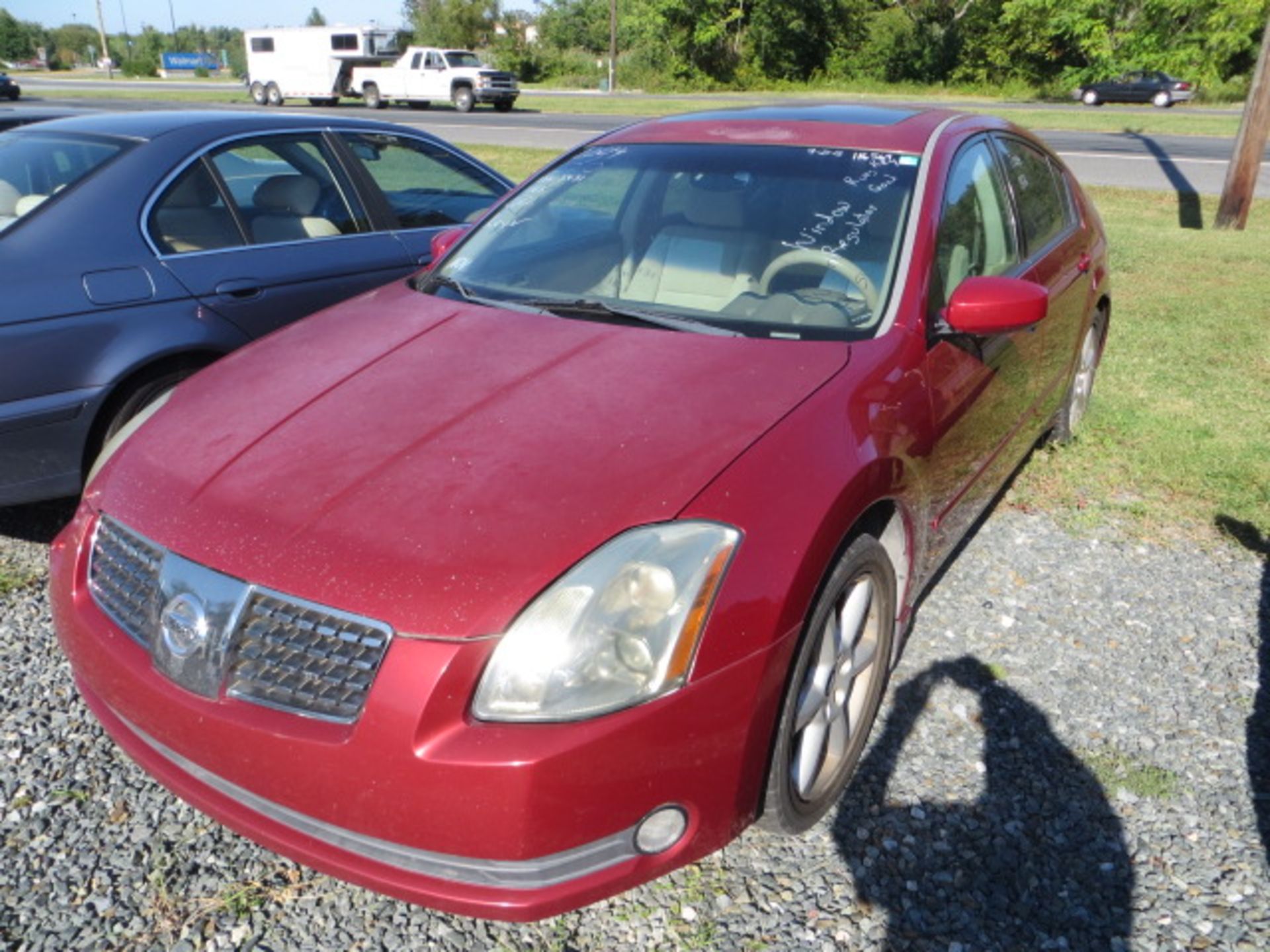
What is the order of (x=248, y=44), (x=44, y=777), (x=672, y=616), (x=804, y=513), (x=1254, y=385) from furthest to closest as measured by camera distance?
(x=248, y=44), (x=1254, y=385), (x=44, y=777), (x=804, y=513), (x=672, y=616)

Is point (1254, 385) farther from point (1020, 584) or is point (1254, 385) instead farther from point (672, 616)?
point (672, 616)

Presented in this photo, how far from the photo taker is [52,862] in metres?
2.40

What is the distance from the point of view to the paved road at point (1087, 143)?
50.0 feet

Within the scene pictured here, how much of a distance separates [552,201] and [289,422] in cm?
154

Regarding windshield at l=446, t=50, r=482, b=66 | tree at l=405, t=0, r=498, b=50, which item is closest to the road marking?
windshield at l=446, t=50, r=482, b=66

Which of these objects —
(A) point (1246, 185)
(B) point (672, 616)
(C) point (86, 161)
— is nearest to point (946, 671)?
(B) point (672, 616)

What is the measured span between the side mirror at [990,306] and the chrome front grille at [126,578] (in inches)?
81.2

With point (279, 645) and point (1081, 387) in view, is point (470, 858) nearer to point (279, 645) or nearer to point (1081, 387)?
point (279, 645)

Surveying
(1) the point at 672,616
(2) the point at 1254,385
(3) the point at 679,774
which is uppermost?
(1) the point at 672,616

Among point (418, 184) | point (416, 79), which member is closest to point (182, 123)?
point (418, 184)

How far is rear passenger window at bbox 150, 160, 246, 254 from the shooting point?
12.9ft

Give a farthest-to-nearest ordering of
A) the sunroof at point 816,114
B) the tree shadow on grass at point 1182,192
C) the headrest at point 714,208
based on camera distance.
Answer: the tree shadow on grass at point 1182,192, the sunroof at point 816,114, the headrest at point 714,208

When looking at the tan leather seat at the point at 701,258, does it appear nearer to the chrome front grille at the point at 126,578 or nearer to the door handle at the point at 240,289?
the chrome front grille at the point at 126,578

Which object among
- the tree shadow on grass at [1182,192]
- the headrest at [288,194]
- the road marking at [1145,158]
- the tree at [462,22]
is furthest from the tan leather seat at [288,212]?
the tree at [462,22]
